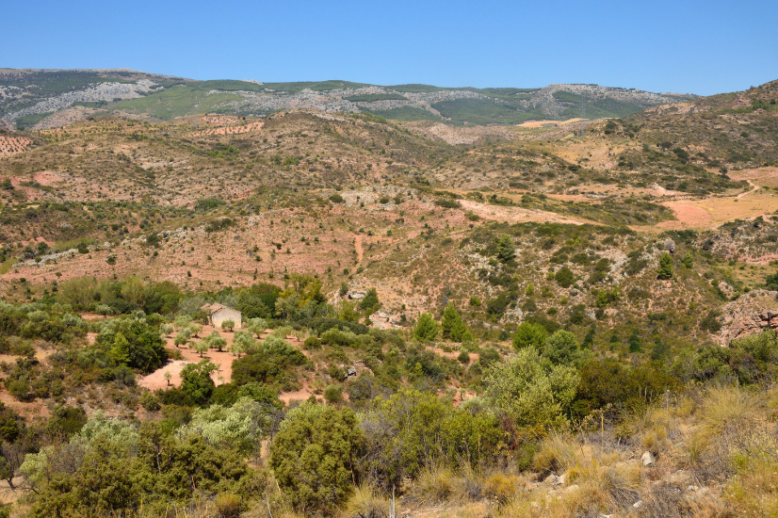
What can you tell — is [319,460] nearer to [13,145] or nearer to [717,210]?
[717,210]

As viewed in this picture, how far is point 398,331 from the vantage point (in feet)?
111

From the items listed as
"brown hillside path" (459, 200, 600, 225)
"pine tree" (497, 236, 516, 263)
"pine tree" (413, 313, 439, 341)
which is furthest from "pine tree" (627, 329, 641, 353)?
"brown hillside path" (459, 200, 600, 225)

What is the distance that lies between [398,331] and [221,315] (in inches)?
538

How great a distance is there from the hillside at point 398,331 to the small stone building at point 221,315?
1.82ft

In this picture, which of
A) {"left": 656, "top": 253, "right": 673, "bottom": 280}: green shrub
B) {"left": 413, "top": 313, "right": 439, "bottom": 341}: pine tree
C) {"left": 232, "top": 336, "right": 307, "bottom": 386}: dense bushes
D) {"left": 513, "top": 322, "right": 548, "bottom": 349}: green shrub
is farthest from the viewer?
{"left": 656, "top": 253, "right": 673, "bottom": 280}: green shrub

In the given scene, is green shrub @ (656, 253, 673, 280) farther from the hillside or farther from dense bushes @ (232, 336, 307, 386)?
dense bushes @ (232, 336, 307, 386)

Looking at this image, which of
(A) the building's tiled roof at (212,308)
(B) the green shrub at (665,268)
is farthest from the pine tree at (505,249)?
(A) the building's tiled roof at (212,308)

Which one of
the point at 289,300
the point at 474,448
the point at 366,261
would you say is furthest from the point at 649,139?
the point at 474,448

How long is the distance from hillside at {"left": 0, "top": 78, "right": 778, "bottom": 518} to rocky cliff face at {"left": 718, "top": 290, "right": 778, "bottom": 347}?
21 centimetres

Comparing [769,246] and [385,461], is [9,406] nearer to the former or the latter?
[385,461]

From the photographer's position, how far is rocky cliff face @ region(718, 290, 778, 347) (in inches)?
1024

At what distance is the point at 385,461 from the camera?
9328mm

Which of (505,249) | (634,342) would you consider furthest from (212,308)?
(634,342)

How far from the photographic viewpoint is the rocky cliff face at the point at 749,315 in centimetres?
2600
